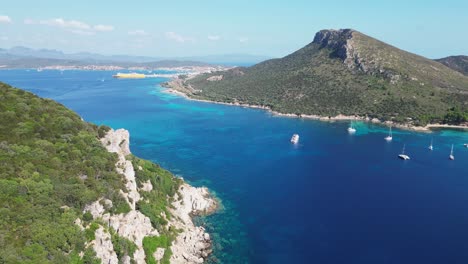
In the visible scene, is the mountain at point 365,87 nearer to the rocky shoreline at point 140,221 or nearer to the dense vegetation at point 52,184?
the rocky shoreline at point 140,221

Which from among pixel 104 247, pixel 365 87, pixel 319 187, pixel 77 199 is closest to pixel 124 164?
pixel 77 199

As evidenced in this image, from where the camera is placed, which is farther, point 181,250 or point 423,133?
point 423,133

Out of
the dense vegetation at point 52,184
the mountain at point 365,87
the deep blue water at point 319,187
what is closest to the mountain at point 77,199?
the dense vegetation at point 52,184

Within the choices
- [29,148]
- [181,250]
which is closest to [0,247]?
[29,148]

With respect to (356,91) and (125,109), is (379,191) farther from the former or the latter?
(125,109)

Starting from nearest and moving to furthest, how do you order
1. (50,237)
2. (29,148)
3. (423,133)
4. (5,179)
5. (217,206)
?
(50,237), (5,179), (29,148), (217,206), (423,133)
